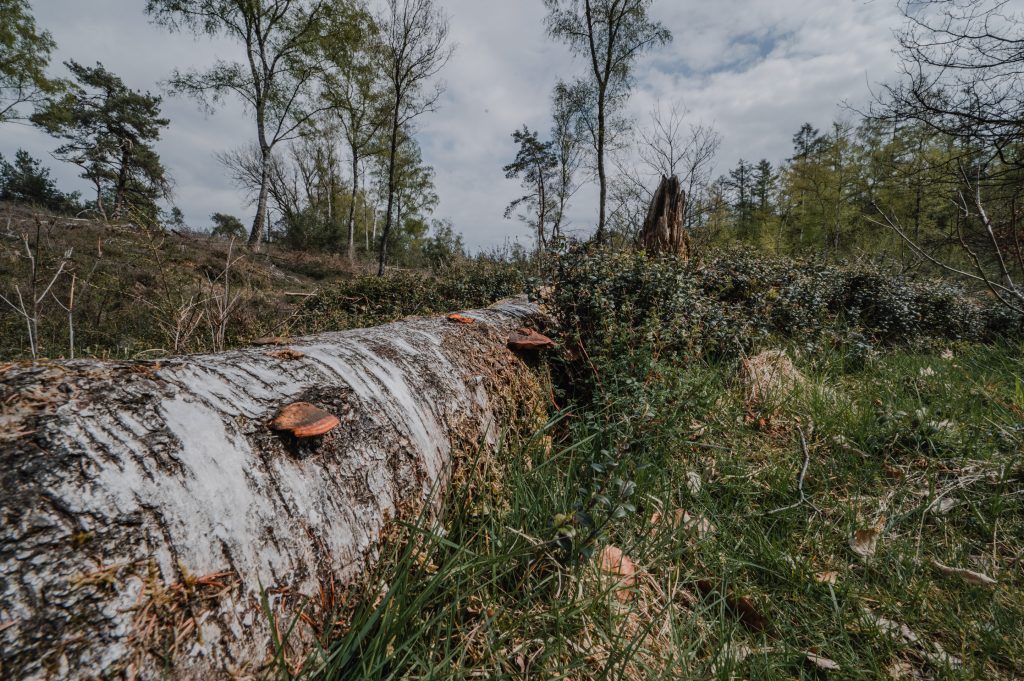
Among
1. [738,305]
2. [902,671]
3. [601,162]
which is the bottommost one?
[902,671]

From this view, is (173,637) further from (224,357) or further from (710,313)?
(710,313)

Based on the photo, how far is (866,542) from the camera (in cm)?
172

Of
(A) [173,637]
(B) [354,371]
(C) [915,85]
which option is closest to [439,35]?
(C) [915,85]

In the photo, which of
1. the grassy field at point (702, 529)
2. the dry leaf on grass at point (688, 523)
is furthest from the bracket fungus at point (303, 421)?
the dry leaf on grass at point (688, 523)

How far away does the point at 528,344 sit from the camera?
8.27 feet

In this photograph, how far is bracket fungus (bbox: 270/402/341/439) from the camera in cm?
96

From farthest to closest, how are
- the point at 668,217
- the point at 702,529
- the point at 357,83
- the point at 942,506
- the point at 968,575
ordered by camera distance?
the point at 357,83 → the point at 668,217 → the point at 942,506 → the point at 702,529 → the point at 968,575

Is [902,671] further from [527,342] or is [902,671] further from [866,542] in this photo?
[527,342]

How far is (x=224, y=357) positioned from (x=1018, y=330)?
9.89 metres

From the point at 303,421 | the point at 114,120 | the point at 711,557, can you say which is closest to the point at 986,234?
the point at 711,557

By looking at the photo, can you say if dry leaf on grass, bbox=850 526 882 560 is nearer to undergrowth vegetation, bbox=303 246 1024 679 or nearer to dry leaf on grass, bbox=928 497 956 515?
undergrowth vegetation, bbox=303 246 1024 679

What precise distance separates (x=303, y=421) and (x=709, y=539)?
5.33 feet

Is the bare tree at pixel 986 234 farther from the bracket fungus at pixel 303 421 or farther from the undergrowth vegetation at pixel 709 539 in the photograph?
the bracket fungus at pixel 303 421

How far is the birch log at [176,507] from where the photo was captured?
0.59m
